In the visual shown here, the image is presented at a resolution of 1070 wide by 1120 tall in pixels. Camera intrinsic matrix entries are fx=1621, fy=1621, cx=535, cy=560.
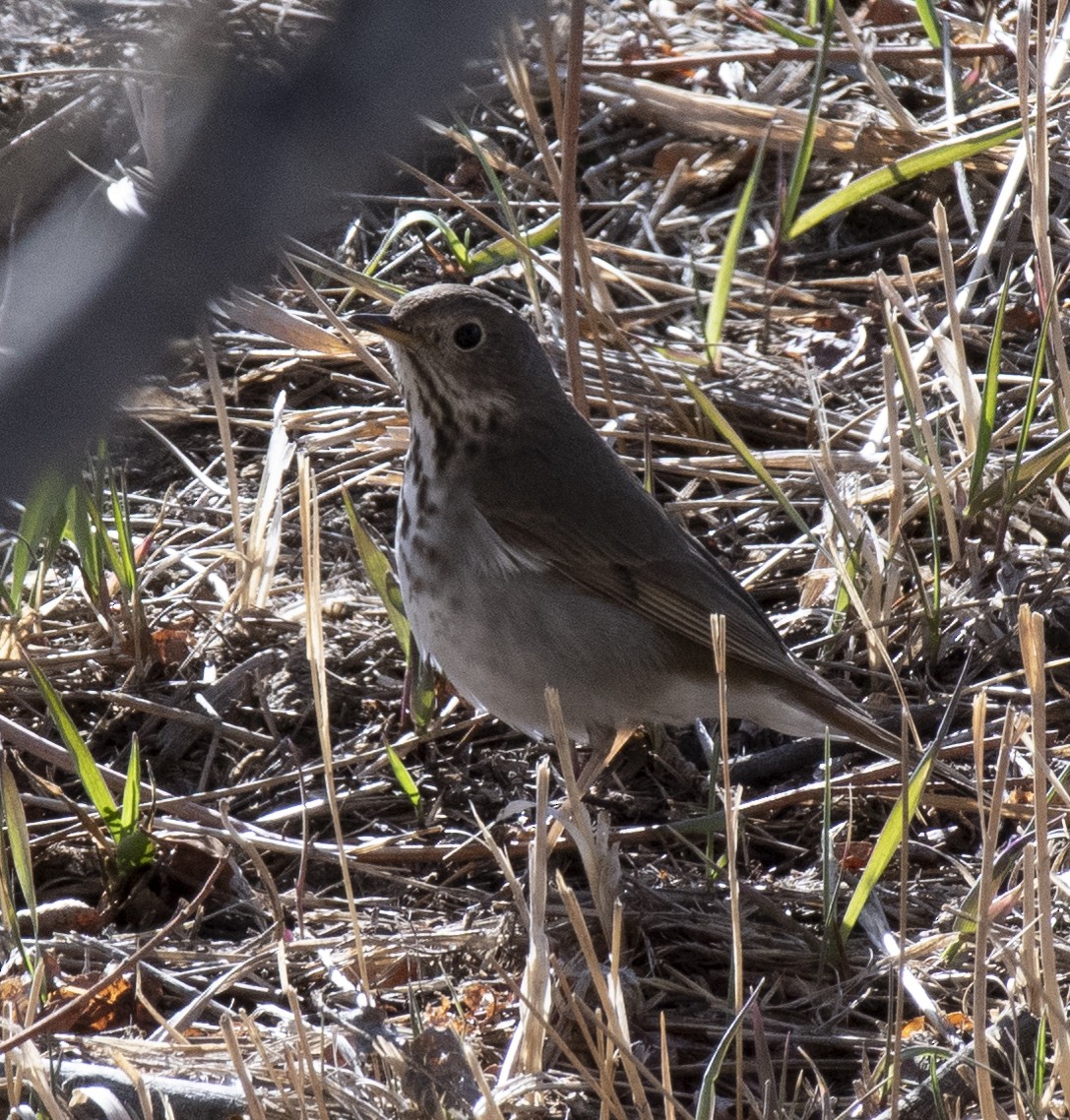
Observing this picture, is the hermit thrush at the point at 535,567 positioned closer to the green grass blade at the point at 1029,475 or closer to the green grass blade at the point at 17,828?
the green grass blade at the point at 1029,475

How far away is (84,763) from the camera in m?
3.19

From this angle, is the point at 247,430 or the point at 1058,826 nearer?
the point at 1058,826

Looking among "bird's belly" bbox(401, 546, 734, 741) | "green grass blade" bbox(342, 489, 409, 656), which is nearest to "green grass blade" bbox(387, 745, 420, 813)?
"bird's belly" bbox(401, 546, 734, 741)

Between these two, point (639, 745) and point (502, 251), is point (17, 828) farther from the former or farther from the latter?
point (502, 251)

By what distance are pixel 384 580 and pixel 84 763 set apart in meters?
1.00

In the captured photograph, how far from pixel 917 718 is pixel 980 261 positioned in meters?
1.61

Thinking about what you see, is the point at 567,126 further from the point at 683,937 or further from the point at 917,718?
the point at 683,937

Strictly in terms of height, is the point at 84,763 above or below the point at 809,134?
below

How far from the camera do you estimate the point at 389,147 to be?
3.21 ft

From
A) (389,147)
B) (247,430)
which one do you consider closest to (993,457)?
(247,430)

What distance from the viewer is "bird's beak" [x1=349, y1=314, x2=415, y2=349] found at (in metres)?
3.82

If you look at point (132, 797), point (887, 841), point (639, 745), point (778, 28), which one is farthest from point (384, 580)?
point (778, 28)

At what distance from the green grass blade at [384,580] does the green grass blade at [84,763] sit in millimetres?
892

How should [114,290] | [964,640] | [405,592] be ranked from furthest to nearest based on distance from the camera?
1. [964,640]
2. [405,592]
3. [114,290]
